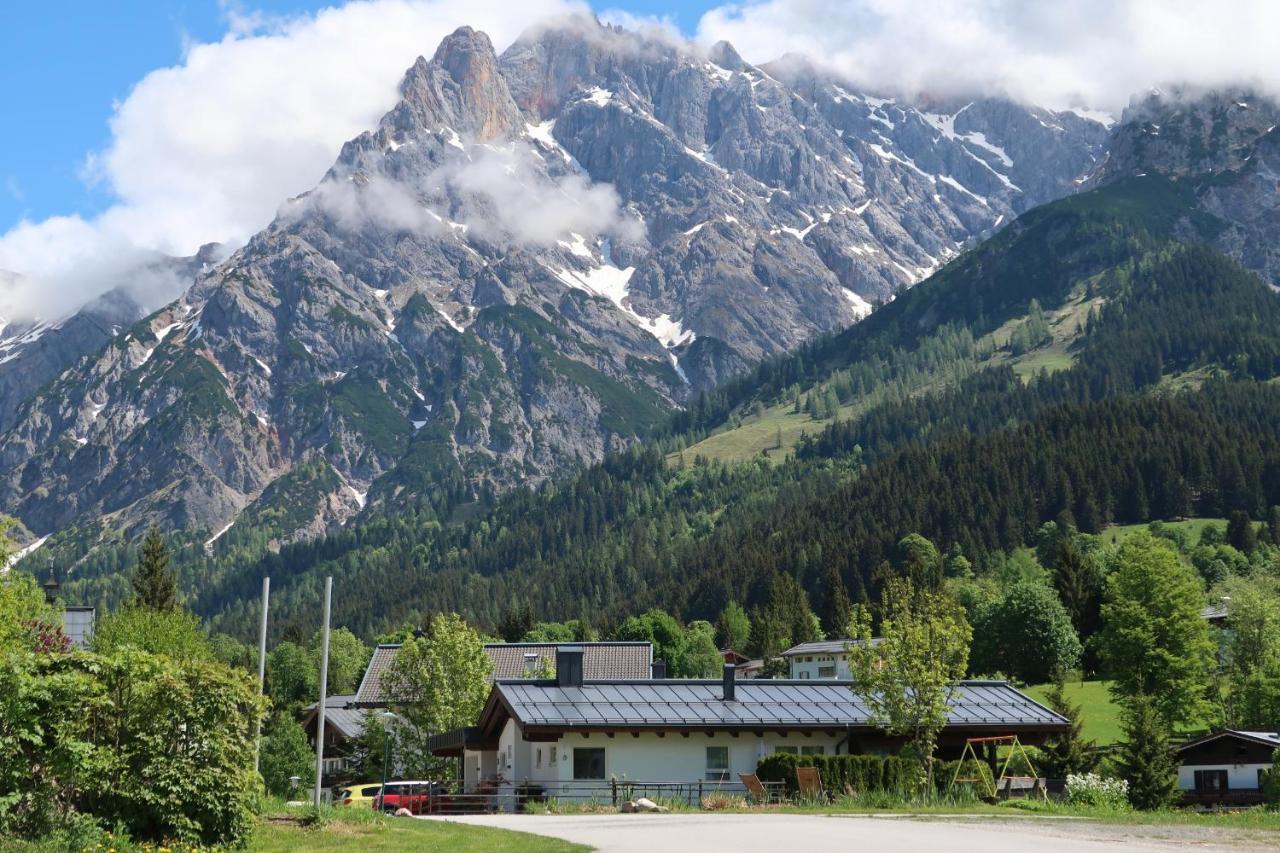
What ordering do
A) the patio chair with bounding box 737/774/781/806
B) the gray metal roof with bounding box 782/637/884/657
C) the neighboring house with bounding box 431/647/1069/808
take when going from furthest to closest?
the gray metal roof with bounding box 782/637/884/657 < the neighboring house with bounding box 431/647/1069/808 < the patio chair with bounding box 737/774/781/806

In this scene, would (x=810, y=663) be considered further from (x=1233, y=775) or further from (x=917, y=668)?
(x=917, y=668)

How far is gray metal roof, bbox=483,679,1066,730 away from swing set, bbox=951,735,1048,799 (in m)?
1.26

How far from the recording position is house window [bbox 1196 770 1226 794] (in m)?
75.8

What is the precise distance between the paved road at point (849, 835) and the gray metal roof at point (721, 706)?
53.6 ft

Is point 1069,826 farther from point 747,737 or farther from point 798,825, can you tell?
point 747,737

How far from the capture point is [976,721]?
62000 millimetres

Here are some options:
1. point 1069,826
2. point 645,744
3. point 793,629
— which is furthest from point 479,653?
point 793,629

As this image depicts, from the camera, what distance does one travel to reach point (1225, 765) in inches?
3000

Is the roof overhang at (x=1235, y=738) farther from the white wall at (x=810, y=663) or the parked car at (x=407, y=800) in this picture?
the white wall at (x=810, y=663)

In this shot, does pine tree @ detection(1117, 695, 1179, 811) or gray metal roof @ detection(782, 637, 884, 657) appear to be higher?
gray metal roof @ detection(782, 637, 884, 657)

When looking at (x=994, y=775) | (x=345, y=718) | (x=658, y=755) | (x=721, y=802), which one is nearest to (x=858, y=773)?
(x=721, y=802)

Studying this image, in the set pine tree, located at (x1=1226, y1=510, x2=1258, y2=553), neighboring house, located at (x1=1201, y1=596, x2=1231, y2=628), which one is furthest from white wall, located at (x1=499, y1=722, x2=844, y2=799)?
pine tree, located at (x1=1226, y1=510, x2=1258, y2=553)

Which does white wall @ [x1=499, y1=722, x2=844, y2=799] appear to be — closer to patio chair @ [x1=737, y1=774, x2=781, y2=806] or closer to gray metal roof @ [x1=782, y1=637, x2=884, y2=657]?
patio chair @ [x1=737, y1=774, x2=781, y2=806]

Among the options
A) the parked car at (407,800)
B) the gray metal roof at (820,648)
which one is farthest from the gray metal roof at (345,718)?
the gray metal roof at (820,648)
